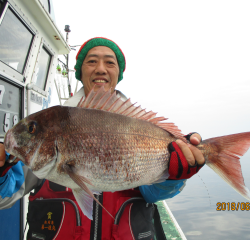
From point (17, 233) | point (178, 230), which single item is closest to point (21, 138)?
point (17, 233)

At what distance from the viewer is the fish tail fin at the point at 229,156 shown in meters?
1.33

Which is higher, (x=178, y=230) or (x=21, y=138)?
(x=21, y=138)

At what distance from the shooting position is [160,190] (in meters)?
1.64

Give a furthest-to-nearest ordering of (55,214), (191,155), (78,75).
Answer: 1. (78,75)
2. (55,214)
3. (191,155)

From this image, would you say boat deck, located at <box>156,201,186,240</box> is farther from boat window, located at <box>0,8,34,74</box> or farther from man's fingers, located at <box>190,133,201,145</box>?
boat window, located at <box>0,8,34,74</box>

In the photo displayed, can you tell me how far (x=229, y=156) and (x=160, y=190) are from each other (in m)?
0.72

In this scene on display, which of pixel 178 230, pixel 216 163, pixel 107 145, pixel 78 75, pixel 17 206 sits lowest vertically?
pixel 178 230

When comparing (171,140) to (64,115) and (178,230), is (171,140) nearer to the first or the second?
(64,115)

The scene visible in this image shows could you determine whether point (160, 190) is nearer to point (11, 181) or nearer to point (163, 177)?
point (163, 177)

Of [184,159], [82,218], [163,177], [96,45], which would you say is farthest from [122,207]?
[96,45]

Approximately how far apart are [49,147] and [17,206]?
1.96m

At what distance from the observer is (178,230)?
277 cm

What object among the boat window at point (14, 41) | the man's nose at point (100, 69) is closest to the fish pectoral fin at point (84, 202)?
the man's nose at point (100, 69)
